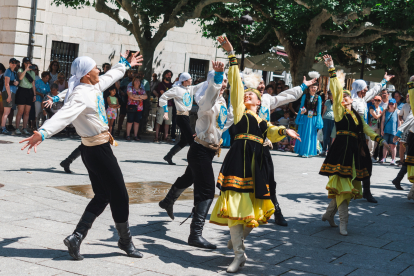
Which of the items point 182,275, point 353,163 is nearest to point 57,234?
point 182,275

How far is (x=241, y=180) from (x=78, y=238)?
1557 mm

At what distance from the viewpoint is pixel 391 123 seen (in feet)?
46.0

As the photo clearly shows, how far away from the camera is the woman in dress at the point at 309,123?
47.3 feet

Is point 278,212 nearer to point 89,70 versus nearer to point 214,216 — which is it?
point 214,216

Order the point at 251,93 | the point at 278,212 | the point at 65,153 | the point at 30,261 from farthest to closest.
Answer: the point at 65,153 → the point at 278,212 → the point at 251,93 → the point at 30,261

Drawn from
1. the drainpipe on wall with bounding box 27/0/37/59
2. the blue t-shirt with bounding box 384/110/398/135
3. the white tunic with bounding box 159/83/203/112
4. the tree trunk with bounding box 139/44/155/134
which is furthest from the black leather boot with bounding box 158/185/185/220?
the drainpipe on wall with bounding box 27/0/37/59

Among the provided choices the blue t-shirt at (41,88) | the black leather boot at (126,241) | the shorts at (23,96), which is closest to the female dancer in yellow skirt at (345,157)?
the black leather boot at (126,241)

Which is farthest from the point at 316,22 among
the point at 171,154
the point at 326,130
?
the point at 171,154

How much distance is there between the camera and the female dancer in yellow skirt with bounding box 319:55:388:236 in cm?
636

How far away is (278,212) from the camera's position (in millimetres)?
6512

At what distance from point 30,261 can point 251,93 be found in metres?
2.54

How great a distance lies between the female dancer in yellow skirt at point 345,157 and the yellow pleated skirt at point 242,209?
1.80 metres

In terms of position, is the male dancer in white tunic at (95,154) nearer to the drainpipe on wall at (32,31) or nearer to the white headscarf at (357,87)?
the white headscarf at (357,87)

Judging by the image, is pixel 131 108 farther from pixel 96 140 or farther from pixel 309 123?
pixel 96 140
